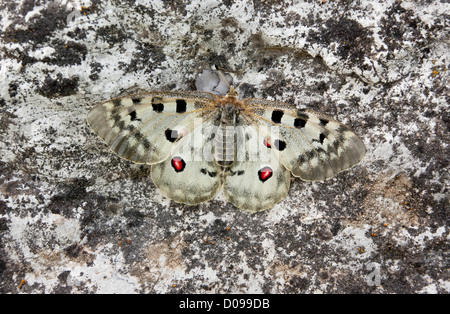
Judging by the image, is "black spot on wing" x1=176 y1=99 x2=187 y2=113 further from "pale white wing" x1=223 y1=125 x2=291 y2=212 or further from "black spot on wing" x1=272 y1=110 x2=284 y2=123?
"black spot on wing" x1=272 y1=110 x2=284 y2=123

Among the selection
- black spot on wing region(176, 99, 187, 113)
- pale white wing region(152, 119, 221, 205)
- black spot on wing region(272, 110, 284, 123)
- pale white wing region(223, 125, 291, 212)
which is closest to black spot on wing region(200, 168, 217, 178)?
pale white wing region(152, 119, 221, 205)

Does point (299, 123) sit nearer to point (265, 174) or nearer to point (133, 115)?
point (265, 174)

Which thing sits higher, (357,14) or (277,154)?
(357,14)

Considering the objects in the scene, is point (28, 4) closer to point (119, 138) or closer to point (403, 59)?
point (119, 138)

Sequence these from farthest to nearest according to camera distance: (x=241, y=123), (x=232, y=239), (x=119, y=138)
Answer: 1. (x=232, y=239)
2. (x=241, y=123)
3. (x=119, y=138)

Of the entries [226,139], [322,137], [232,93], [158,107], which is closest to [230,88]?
[232,93]

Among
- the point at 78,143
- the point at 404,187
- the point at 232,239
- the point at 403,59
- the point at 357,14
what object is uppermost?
the point at 357,14

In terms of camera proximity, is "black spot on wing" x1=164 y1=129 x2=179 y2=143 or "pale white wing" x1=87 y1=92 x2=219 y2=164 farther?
"black spot on wing" x1=164 y1=129 x2=179 y2=143

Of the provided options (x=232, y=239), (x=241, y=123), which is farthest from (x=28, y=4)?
(x=232, y=239)
